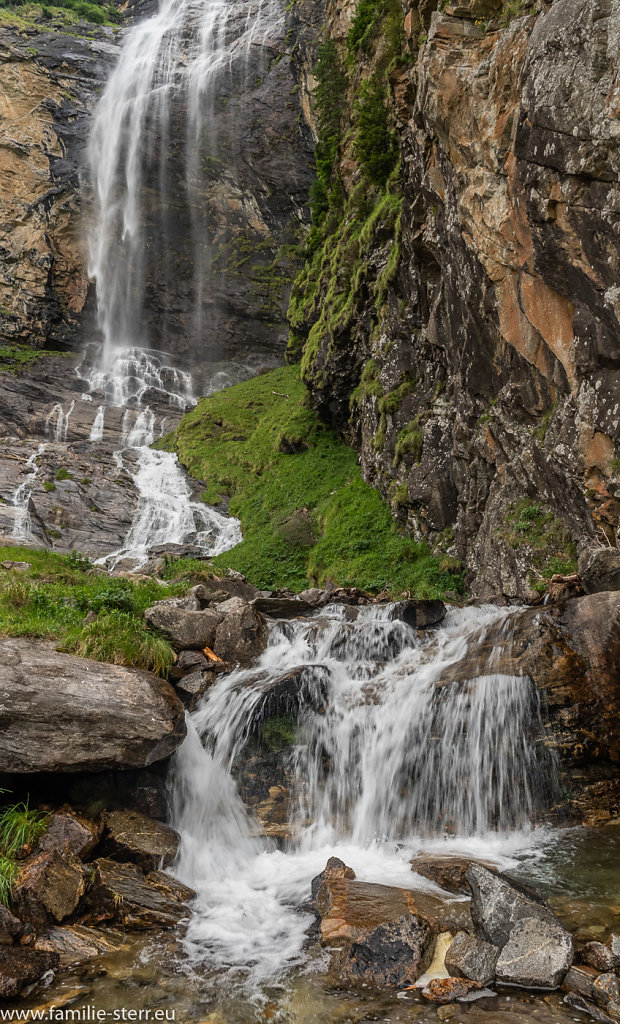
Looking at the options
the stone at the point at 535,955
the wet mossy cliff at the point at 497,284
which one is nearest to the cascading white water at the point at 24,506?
the wet mossy cliff at the point at 497,284

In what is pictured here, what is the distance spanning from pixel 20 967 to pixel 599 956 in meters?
4.56

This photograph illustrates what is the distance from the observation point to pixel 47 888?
5.60 meters

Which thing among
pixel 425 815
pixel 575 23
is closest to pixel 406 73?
pixel 575 23

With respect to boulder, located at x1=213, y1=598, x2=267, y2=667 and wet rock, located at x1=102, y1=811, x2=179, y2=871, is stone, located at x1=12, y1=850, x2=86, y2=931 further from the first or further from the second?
boulder, located at x1=213, y1=598, x2=267, y2=667

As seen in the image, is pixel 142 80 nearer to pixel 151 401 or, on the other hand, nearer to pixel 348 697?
pixel 151 401

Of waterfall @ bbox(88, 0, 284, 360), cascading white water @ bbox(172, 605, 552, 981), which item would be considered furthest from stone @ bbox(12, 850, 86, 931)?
waterfall @ bbox(88, 0, 284, 360)

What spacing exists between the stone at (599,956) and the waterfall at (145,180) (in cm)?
4977

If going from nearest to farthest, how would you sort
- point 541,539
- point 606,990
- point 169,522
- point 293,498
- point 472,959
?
point 606,990, point 472,959, point 541,539, point 293,498, point 169,522

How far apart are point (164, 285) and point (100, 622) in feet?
154

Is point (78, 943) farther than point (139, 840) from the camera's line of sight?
No

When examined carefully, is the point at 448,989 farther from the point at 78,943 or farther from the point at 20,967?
the point at 20,967

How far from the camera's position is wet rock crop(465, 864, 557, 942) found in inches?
186

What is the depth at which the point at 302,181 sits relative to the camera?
48.2m

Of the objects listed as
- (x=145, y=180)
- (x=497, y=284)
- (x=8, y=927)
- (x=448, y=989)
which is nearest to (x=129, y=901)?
→ (x=8, y=927)
